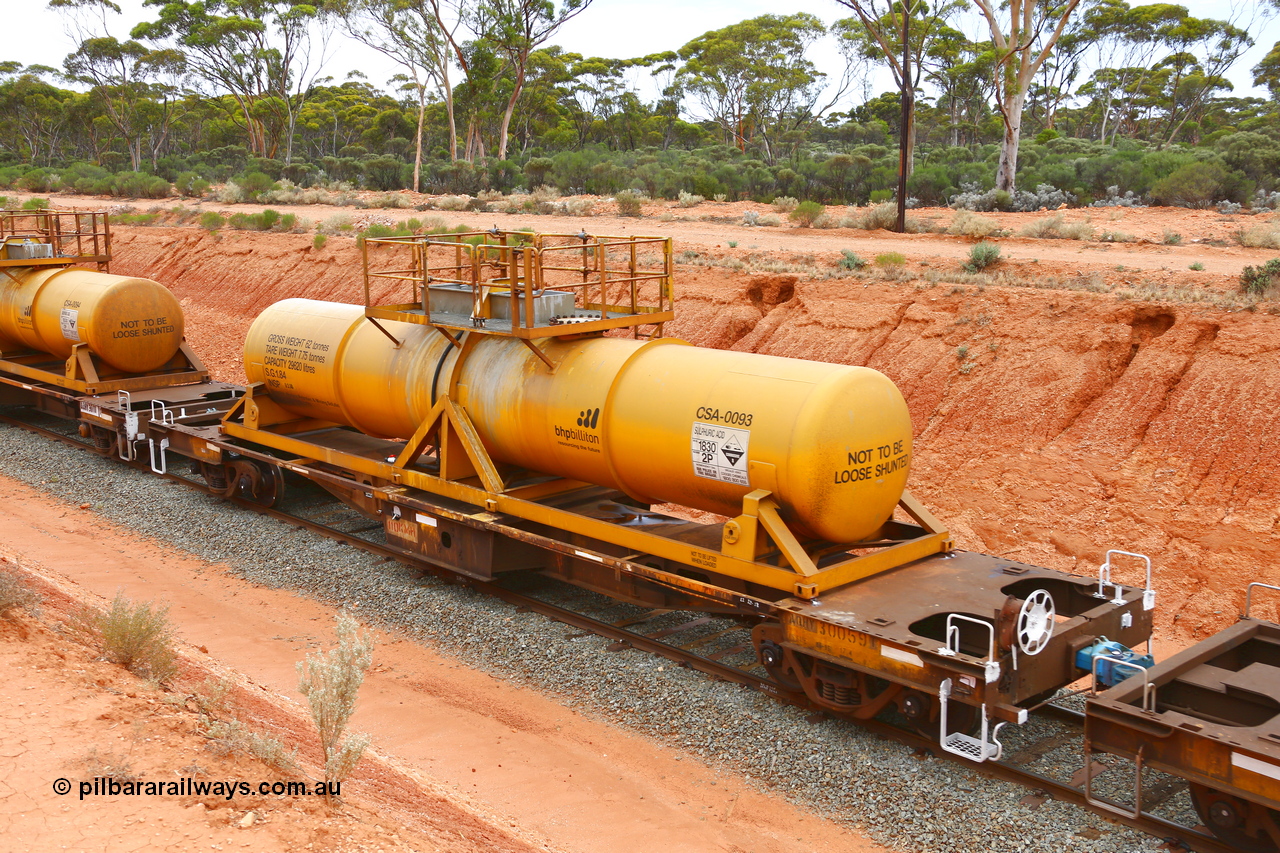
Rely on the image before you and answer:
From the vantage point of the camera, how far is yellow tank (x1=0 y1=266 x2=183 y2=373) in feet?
52.6

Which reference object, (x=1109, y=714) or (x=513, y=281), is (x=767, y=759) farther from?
(x=513, y=281)

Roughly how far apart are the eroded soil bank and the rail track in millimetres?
3658

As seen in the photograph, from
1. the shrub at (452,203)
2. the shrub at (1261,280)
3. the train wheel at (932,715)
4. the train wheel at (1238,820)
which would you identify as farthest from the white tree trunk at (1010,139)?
the train wheel at (1238,820)

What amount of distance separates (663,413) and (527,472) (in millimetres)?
2783

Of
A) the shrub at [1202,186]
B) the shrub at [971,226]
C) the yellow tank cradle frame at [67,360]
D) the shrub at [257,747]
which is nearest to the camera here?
the shrub at [257,747]

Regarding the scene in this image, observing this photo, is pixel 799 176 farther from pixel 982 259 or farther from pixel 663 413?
pixel 663 413

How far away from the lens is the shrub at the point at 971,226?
82.0 ft

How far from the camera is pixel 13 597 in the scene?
27.7 ft

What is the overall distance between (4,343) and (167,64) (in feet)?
179

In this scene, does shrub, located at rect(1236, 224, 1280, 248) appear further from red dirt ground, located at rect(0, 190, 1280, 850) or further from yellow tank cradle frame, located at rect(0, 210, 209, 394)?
yellow tank cradle frame, located at rect(0, 210, 209, 394)

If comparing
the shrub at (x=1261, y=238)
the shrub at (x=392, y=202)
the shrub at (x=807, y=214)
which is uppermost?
the shrub at (x=392, y=202)

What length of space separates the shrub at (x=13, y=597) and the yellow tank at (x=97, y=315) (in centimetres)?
789

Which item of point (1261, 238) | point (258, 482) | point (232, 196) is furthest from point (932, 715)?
point (232, 196)

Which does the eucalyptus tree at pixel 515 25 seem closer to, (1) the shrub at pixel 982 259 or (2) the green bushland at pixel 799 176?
(2) the green bushland at pixel 799 176
